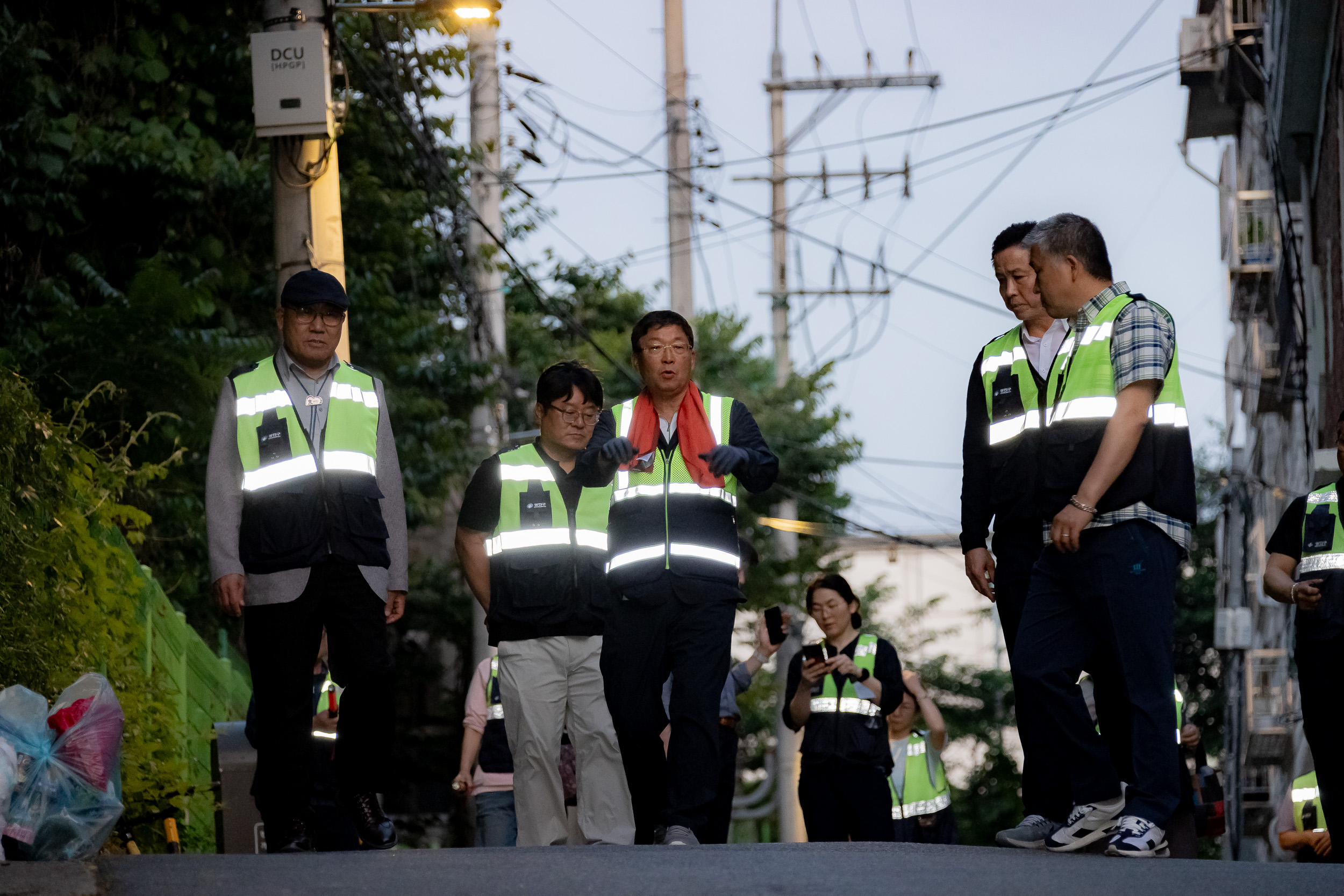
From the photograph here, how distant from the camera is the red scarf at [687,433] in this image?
24.2ft

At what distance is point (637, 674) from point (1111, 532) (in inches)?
75.1

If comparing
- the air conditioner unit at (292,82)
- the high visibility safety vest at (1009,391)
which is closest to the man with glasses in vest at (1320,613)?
the high visibility safety vest at (1009,391)

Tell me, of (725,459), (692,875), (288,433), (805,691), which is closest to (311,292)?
(288,433)

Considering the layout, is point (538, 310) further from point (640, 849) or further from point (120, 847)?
point (640, 849)

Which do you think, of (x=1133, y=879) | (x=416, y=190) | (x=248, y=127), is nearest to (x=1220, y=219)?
(x=416, y=190)

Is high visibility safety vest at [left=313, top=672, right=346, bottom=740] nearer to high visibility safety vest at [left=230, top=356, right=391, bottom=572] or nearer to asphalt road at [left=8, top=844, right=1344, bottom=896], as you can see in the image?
high visibility safety vest at [left=230, top=356, right=391, bottom=572]

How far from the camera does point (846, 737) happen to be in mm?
9938

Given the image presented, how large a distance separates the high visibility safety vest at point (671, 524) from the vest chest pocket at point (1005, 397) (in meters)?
1.05

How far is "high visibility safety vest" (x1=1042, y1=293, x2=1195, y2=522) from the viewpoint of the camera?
6391 mm

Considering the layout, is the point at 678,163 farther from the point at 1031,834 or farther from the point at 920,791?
the point at 1031,834

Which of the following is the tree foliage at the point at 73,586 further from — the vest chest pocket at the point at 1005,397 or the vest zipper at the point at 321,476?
the vest chest pocket at the point at 1005,397

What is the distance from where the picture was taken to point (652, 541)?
286 inches

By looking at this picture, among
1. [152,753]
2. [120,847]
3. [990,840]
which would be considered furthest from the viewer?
[990,840]

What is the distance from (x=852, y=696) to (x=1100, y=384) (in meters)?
3.91
